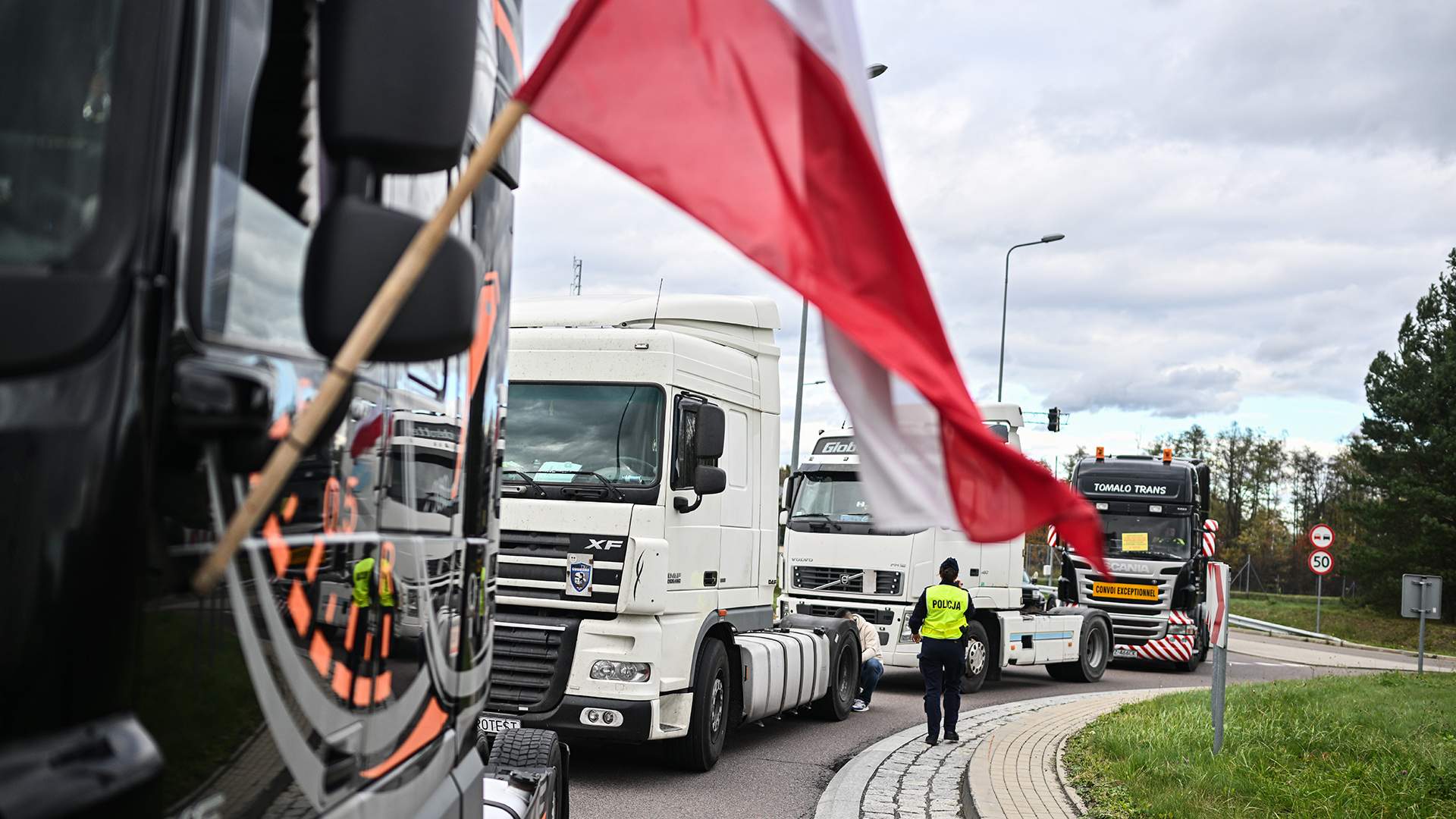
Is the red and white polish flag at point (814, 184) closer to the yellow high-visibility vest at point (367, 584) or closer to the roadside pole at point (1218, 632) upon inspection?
the yellow high-visibility vest at point (367, 584)

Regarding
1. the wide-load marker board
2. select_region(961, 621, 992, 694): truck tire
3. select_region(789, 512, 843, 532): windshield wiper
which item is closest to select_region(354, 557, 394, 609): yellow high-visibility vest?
the wide-load marker board

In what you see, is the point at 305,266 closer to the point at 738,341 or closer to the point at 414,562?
the point at 414,562

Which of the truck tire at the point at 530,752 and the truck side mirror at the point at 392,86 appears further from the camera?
the truck tire at the point at 530,752

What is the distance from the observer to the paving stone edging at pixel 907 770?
8977 millimetres

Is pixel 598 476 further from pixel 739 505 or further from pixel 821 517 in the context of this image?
pixel 821 517

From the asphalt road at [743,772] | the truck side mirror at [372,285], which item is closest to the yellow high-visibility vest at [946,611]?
the asphalt road at [743,772]

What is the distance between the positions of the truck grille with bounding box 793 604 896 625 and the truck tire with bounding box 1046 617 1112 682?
4804mm

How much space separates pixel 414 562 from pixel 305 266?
114cm

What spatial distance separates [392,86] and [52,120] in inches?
17.3

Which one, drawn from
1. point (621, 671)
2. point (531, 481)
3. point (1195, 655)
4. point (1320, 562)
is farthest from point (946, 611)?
point (1320, 562)

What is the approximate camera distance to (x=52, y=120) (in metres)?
1.75

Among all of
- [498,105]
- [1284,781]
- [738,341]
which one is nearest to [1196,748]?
[1284,781]

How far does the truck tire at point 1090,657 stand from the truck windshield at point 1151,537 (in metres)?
2.18

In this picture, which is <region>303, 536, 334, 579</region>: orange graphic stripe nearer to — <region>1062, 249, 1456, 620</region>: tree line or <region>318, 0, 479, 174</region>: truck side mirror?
<region>318, 0, 479, 174</region>: truck side mirror
